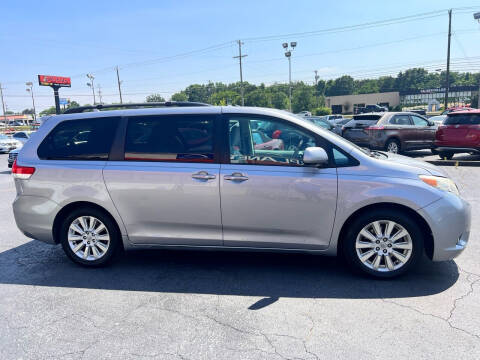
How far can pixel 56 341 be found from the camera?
2.98 meters

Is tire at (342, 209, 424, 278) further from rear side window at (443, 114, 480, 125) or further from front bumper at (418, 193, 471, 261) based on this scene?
rear side window at (443, 114, 480, 125)

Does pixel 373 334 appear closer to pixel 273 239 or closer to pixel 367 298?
pixel 367 298

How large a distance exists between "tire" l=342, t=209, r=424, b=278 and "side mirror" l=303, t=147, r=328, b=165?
0.71m

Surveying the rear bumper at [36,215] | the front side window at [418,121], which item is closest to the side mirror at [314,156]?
the rear bumper at [36,215]

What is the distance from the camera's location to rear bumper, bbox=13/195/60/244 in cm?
434

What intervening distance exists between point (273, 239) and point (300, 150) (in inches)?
38.3

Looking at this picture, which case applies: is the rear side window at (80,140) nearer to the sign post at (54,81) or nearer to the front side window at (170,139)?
the front side window at (170,139)

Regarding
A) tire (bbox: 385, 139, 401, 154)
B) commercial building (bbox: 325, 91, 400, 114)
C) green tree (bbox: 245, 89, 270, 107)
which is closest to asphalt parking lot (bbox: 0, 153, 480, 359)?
tire (bbox: 385, 139, 401, 154)

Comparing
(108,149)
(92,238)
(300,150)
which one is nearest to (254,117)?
(300,150)

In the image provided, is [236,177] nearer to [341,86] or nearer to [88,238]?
[88,238]

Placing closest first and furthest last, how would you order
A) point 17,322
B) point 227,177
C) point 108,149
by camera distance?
point 17,322, point 227,177, point 108,149

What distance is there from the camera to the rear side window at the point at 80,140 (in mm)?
4285

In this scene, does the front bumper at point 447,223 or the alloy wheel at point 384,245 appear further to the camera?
the alloy wheel at point 384,245

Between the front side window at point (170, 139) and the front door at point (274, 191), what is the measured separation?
285 mm
